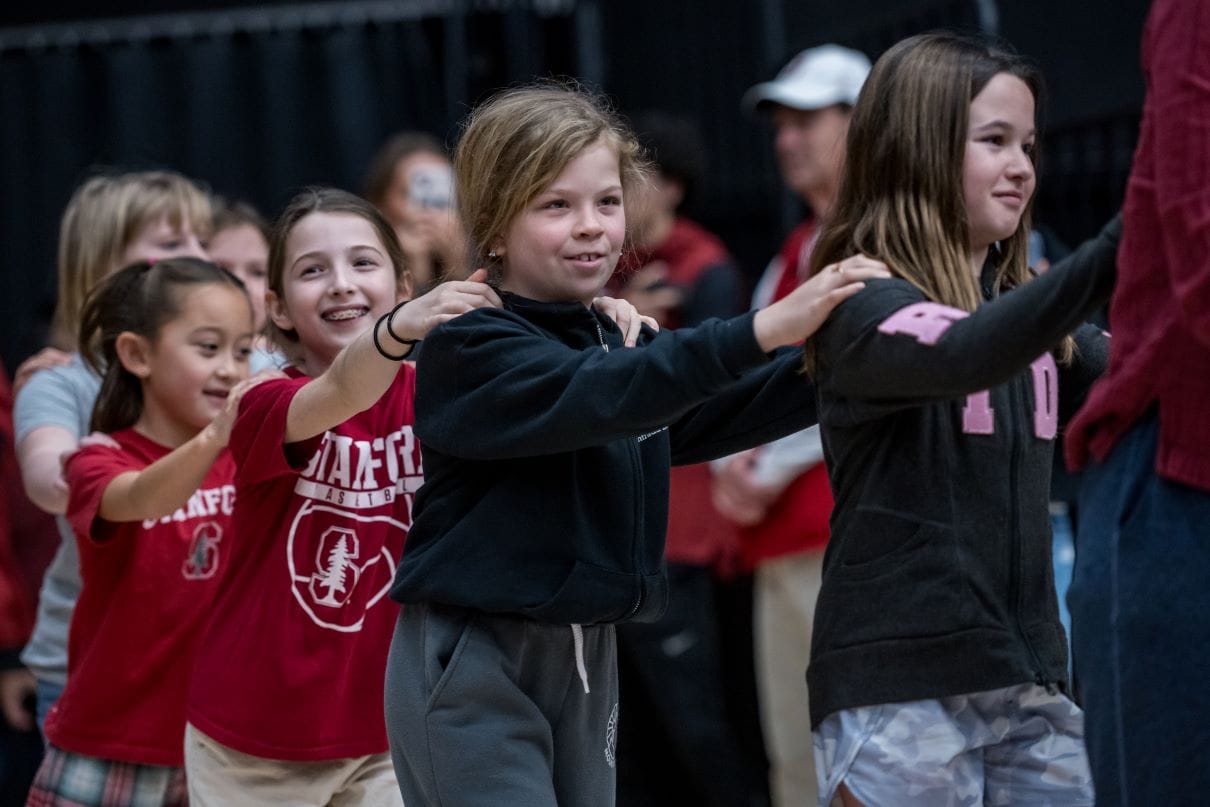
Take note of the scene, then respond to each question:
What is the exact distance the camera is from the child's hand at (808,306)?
242 cm

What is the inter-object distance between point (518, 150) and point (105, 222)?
6.02ft

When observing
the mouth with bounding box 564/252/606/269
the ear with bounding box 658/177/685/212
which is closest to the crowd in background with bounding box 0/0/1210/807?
the mouth with bounding box 564/252/606/269

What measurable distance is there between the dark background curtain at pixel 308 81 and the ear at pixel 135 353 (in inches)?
91.5

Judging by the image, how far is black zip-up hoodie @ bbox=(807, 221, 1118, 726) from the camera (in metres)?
2.59

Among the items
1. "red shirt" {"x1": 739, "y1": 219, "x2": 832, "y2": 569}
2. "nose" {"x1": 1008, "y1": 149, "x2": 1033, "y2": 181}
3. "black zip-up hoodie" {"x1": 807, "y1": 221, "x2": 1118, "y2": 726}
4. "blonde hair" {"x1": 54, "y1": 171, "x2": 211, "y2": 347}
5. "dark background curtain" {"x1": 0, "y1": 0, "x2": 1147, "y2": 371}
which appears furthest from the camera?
"dark background curtain" {"x1": 0, "y1": 0, "x2": 1147, "y2": 371}

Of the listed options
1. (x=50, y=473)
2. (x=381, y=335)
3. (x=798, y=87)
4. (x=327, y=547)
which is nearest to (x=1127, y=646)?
(x=381, y=335)

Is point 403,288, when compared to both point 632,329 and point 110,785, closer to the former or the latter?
point 632,329

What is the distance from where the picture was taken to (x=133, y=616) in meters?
3.50

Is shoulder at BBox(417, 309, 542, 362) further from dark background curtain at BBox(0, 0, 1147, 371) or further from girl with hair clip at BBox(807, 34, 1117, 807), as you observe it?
dark background curtain at BBox(0, 0, 1147, 371)

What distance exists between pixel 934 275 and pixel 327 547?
3.82ft

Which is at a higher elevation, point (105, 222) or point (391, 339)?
point (105, 222)

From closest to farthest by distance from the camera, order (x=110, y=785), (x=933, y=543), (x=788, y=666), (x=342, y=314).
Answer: (x=933, y=543) < (x=342, y=314) < (x=110, y=785) < (x=788, y=666)

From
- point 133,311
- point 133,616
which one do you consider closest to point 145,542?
point 133,616

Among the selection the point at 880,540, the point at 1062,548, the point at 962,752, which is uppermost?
the point at 880,540
